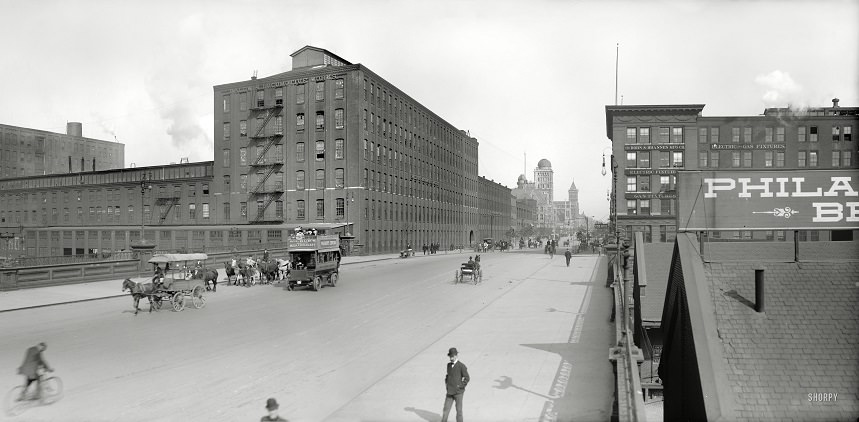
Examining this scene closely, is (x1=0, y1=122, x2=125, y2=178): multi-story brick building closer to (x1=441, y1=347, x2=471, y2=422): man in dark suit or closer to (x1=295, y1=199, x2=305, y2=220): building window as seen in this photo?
(x1=295, y1=199, x2=305, y2=220): building window

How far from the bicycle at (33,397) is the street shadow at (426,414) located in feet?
23.6

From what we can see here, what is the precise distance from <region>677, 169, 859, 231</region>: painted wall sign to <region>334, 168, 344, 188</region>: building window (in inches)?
2040

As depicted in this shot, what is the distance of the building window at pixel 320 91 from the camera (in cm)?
6259

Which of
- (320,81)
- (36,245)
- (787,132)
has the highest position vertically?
(320,81)

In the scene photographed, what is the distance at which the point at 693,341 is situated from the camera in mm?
10695

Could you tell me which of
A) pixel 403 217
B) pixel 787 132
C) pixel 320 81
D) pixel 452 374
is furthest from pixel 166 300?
pixel 787 132

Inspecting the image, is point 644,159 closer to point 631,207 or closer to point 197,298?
point 631,207

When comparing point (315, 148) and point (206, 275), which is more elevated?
point (315, 148)

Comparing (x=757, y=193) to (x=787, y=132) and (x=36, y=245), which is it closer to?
(x=787, y=132)

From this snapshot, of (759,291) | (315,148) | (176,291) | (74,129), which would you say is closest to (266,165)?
(315,148)

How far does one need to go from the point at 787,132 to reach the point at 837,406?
69625mm

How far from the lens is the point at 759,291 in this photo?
10883 mm

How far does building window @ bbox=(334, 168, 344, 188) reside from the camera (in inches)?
2445

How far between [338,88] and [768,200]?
2153 inches
